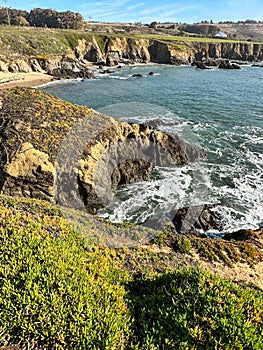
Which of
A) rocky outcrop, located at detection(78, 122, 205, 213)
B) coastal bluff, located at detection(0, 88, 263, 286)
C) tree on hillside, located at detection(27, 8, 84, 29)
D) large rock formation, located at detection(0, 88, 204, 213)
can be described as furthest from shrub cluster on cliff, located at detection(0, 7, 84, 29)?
coastal bluff, located at detection(0, 88, 263, 286)

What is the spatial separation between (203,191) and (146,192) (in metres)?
4.44

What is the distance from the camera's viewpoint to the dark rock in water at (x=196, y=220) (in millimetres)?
14785

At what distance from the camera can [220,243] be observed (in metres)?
10.7

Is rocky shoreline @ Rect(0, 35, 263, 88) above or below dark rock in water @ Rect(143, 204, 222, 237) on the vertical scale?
above

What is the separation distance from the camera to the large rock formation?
40.8 ft

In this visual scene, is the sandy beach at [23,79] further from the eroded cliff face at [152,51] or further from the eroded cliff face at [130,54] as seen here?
the eroded cliff face at [152,51]

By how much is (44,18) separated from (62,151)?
158 meters

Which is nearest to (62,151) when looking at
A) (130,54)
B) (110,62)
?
(110,62)

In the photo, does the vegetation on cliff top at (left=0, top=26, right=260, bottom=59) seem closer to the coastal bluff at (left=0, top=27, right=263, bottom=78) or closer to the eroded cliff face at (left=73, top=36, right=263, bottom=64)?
the coastal bluff at (left=0, top=27, right=263, bottom=78)

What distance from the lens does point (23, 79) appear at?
51.6m

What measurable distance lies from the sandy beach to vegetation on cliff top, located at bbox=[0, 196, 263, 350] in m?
47.7

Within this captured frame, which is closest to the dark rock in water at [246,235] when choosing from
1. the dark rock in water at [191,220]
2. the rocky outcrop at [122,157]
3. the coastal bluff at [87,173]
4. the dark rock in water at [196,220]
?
the coastal bluff at [87,173]

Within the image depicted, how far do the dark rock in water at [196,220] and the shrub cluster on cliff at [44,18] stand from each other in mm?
131298

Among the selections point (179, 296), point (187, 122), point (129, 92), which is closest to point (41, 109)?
point (179, 296)
